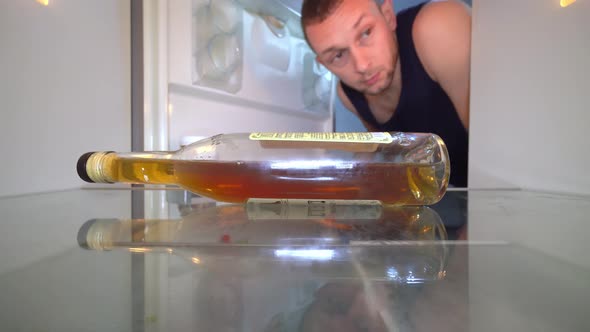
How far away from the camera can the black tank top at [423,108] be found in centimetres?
92

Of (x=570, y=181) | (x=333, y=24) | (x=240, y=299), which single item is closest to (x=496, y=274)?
(x=240, y=299)

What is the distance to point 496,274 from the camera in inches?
8.4

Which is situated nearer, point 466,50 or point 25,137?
point 25,137

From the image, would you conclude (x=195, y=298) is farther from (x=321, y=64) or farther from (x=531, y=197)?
(x=321, y=64)

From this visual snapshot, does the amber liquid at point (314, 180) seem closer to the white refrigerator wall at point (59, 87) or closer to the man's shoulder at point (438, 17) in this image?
the white refrigerator wall at point (59, 87)

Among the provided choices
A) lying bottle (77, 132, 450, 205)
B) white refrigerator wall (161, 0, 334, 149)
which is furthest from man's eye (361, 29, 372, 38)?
lying bottle (77, 132, 450, 205)

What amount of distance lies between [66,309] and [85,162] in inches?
11.7

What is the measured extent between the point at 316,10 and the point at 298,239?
3.12 ft

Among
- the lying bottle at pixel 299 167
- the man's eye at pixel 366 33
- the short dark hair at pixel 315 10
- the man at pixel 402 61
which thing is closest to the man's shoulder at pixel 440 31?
the man at pixel 402 61

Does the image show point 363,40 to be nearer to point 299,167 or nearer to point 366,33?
point 366,33

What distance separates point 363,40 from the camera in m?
1.01

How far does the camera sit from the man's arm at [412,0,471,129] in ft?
2.90

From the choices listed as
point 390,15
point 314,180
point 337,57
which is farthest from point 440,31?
point 314,180

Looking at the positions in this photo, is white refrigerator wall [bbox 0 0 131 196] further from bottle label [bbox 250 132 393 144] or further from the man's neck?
the man's neck
